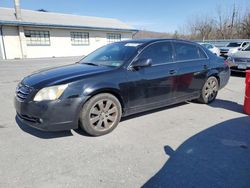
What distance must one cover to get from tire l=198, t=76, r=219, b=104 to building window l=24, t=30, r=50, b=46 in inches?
755

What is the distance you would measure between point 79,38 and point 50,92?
21928 millimetres

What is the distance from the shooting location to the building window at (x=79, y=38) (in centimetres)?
2353

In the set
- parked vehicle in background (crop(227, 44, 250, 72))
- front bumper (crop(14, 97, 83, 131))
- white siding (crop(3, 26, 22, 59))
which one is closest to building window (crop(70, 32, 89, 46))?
white siding (crop(3, 26, 22, 59))

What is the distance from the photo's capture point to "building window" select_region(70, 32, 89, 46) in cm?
2353

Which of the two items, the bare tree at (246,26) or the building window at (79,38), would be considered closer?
the building window at (79,38)

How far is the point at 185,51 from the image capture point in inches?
199

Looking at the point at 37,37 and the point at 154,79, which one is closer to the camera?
the point at 154,79

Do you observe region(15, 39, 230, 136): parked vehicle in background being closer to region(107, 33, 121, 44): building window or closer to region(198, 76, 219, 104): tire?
region(198, 76, 219, 104): tire

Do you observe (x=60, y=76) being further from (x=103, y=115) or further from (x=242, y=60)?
(x=242, y=60)

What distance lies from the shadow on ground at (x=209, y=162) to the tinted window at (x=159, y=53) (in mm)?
1636

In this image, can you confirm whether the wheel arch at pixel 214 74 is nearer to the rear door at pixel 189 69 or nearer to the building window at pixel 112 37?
the rear door at pixel 189 69

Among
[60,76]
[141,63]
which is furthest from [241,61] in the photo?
[60,76]

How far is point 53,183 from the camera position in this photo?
255cm

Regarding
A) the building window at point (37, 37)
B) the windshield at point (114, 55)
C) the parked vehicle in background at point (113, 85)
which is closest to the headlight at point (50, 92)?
the parked vehicle in background at point (113, 85)
